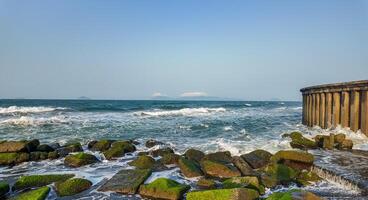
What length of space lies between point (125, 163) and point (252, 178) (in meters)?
5.44

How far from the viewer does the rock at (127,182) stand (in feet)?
28.7

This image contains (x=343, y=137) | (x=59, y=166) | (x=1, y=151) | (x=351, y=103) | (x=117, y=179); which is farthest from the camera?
(x=351, y=103)

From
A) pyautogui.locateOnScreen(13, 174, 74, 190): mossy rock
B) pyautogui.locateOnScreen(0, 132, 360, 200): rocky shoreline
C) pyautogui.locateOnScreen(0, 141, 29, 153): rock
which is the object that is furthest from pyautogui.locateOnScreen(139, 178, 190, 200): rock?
pyautogui.locateOnScreen(0, 141, 29, 153): rock

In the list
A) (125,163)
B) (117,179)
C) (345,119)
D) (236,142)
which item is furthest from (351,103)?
(117,179)

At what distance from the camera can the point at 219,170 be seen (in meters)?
10.2

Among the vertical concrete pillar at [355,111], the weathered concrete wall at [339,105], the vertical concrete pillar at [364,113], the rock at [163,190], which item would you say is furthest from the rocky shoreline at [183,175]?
the weathered concrete wall at [339,105]

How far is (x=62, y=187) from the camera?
28.8ft

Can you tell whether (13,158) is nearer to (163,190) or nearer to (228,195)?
(163,190)

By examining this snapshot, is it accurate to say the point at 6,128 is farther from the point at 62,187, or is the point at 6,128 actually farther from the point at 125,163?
the point at 62,187

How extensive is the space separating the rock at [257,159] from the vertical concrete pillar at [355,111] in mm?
6571

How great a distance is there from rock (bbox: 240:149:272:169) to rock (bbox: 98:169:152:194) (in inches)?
136

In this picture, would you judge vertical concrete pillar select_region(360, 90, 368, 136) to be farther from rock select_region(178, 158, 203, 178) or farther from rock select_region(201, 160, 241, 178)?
rock select_region(178, 158, 203, 178)

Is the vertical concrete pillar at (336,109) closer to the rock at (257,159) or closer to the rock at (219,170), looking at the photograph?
the rock at (257,159)

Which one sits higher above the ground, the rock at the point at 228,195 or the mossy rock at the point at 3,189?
the rock at the point at 228,195
